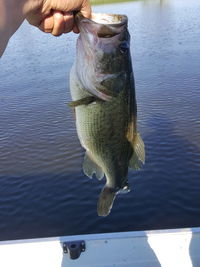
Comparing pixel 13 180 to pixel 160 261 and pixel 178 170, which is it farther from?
pixel 160 261

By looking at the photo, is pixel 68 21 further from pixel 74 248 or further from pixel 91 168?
pixel 74 248

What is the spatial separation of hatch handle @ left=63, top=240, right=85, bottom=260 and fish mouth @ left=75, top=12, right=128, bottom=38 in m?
3.05

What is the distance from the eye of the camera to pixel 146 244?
4.58 meters

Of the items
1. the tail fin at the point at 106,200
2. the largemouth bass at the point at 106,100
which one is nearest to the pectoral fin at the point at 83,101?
the largemouth bass at the point at 106,100

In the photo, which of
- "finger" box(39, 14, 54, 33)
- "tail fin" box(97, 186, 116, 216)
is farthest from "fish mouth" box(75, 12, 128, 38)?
"tail fin" box(97, 186, 116, 216)

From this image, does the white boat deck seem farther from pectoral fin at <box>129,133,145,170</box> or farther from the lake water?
the lake water

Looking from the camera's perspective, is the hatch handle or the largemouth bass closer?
the largemouth bass

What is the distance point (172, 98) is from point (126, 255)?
10.0m

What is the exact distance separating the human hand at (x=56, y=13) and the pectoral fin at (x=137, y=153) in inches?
37.7

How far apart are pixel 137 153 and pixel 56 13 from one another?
1192 millimetres

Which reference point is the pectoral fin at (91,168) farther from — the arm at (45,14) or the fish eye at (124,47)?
the arm at (45,14)

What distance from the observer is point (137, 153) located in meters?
2.67

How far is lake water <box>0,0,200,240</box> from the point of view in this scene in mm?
8180

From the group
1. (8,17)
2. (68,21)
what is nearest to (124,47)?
(68,21)
